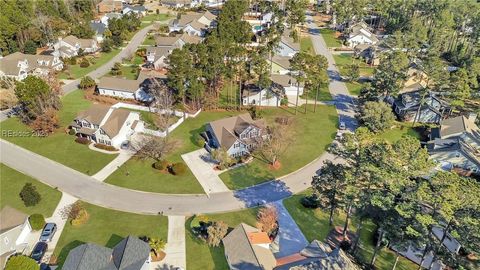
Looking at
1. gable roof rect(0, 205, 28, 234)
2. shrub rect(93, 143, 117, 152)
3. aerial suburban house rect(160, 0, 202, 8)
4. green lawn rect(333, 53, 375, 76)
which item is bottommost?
shrub rect(93, 143, 117, 152)

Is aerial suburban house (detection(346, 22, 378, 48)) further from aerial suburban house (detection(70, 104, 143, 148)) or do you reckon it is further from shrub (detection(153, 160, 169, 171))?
shrub (detection(153, 160, 169, 171))

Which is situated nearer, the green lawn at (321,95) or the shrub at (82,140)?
the shrub at (82,140)

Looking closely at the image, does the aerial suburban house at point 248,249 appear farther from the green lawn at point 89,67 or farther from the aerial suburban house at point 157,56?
the green lawn at point 89,67

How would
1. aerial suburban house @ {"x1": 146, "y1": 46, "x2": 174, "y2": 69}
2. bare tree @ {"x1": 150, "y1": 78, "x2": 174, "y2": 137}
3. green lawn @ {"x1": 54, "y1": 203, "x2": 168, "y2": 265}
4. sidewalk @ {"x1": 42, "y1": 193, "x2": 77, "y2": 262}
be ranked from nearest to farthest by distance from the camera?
sidewalk @ {"x1": 42, "y1": 193, "x2": 77, "y2": 262}, green lawn @ {"x1": 54, "y1": 203, "x2": 168, "y2": 265}, bare tree @ {"x1": 150, "y1": 78, "x2": 174, "y2": 137}, aerial suburban house @ {"x1": 146, "y1": 46, "x2": 174, "y2": 69}

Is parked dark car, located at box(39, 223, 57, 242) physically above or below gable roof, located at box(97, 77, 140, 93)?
below

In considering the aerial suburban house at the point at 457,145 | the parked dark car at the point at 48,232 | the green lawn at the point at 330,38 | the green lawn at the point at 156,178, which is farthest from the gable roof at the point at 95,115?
the green lawn at the point at 330,38

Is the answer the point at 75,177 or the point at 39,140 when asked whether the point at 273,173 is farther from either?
the point at 39,140

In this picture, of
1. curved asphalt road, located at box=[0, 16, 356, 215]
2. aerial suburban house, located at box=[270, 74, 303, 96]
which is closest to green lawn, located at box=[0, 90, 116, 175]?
curved asphalt road, located at box=[0, 16, 356, 215]

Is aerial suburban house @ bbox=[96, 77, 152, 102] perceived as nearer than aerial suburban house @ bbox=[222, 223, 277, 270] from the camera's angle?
No

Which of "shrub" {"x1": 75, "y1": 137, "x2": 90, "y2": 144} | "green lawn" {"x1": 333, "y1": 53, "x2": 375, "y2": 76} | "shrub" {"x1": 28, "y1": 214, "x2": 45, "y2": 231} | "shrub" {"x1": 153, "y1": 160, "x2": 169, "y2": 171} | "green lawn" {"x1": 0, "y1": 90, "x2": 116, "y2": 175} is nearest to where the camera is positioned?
"shrub" {"x1": 28, "y1": 214, "x2": 45, "y2": 231}
